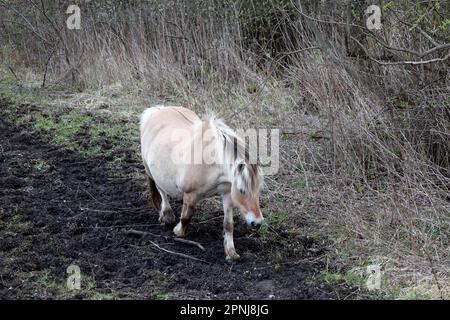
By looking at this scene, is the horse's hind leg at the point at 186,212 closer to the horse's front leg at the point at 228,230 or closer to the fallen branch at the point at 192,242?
the fallen branch at the point at 192,242

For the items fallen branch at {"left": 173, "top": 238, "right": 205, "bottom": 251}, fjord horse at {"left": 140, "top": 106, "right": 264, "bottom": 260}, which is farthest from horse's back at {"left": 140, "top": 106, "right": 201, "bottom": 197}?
fallen branch at {"left": 173, "top": 238, "right": 205, "bottom": 251}

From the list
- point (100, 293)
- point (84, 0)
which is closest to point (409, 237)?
point (100, 293)

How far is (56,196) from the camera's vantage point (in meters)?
6.41

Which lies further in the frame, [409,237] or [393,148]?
[393,148]

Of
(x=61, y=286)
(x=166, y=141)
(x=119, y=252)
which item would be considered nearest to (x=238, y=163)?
(x=166, y=141)

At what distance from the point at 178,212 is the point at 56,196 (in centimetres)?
134

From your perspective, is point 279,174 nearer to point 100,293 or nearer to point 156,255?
point 156,255

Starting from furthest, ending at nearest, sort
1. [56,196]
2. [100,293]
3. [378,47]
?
[378,47], [56,196], [100,293]

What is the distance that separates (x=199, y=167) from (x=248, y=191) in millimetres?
561

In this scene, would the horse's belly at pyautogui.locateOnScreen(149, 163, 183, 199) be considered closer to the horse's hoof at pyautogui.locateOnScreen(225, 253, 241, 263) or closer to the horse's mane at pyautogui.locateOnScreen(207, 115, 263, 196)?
the horse's mane at pyautogui.locateOnScreen(207, 115, 263, 196)

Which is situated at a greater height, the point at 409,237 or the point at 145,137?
the point at 145,137

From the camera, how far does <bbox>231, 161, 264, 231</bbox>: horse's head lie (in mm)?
4629
